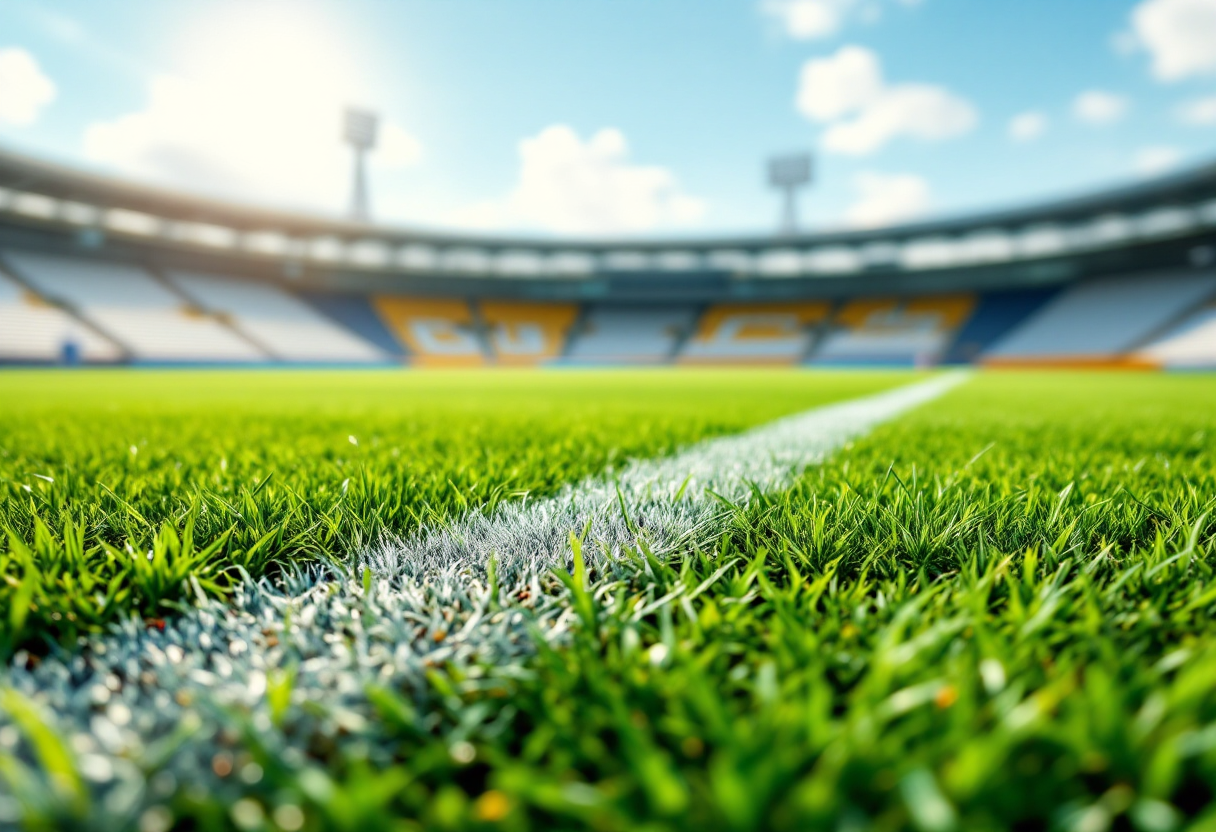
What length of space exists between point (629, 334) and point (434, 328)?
37.8 ft

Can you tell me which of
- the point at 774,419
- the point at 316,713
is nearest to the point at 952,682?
the point at 316,713

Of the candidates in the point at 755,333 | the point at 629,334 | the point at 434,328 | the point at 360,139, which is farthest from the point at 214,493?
the point at 360,139

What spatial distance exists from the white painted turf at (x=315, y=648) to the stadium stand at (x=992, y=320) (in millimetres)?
34512

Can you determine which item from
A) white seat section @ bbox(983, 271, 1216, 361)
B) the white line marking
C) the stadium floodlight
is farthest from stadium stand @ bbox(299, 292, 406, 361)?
the white line marking

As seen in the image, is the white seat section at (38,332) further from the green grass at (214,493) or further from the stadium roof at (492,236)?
the green grass at (214,493)

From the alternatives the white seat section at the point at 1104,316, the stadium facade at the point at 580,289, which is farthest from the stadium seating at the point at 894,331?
the white seat section at the point at 1104,316

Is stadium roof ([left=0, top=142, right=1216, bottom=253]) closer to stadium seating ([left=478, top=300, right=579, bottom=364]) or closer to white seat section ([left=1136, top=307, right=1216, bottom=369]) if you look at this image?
stadium seating ([left=478, top=300, right=579, bottom=364])

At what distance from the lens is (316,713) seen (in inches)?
21.5

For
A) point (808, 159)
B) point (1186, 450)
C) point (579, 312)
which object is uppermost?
point (808, 159)

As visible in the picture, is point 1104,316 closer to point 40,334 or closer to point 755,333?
point 755,333

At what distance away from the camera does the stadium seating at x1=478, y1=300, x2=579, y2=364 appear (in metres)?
36.5

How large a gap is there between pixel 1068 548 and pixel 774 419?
3157 mm

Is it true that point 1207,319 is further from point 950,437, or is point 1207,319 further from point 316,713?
point 316,713

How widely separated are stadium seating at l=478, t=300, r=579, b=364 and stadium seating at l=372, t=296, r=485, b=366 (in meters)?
1.15
